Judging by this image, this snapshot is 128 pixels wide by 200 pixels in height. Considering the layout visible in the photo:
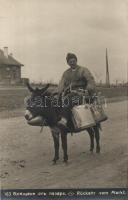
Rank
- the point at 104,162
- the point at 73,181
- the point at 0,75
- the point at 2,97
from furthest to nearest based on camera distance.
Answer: the point at 2,97 → the point at 0,75 → the point at 104,162 → the point at 73,181

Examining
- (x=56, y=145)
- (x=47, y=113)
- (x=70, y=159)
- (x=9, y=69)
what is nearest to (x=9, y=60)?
(x=9, y=69)

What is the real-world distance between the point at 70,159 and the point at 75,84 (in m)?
0.69

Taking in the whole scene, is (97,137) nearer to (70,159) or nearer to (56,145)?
(70,159)

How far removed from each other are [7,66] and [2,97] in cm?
55

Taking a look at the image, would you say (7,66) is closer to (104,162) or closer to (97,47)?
(97,47)

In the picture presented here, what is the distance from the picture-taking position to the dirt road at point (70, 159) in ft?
17.7

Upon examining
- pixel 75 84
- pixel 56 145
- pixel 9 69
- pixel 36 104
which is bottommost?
pixel 56 145

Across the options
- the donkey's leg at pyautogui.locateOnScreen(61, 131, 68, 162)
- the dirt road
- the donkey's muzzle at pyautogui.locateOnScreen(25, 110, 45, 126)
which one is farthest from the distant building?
the donkey's leg at pyautogui.locateOnScreen(61, 131, 68, 162)

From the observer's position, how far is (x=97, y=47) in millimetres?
5922

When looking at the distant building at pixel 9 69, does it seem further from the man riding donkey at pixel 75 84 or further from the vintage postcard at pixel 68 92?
the man riding donkey at pixel 75 84

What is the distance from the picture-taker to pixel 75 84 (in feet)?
18.8

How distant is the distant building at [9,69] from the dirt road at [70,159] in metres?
0.47

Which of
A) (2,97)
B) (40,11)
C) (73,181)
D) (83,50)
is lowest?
(73,181)

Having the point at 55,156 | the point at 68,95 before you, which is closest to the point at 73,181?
the point at 55,156
